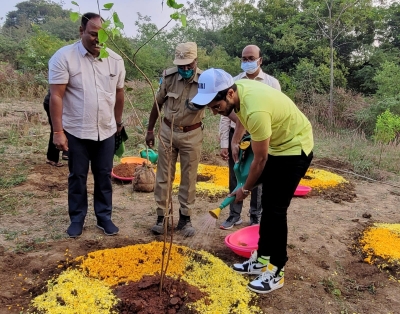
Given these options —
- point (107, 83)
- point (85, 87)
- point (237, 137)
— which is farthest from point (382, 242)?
point (85, 87)

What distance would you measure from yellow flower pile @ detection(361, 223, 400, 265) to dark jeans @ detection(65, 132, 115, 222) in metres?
2.43

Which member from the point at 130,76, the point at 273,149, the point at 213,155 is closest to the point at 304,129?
the point at 273,149

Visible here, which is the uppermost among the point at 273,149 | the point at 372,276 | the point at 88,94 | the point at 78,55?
the point at 78,55

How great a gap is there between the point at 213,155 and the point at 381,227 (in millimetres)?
3602

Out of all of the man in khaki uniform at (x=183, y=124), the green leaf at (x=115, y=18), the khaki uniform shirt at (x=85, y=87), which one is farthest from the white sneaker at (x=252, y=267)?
the green leaf at (x=115, y=18)

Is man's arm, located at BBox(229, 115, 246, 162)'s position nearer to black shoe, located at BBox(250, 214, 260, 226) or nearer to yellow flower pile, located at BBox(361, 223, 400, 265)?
black shoe, located at BBox(250, 214, 260, 226)

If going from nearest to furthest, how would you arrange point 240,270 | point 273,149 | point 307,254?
point 273,149
point 240,270
point 307,254

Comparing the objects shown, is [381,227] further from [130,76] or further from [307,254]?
[130,76]

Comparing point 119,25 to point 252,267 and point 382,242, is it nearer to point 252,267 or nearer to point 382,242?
point 252,267

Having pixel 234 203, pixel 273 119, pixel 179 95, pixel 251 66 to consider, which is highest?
pixel 251 66

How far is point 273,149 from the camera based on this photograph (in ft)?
8.45

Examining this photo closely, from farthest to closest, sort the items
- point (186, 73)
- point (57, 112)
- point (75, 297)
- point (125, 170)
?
1. point (125, 170)
2. point (186, 73)
3. point (57, 112)
4. point (75, 297)

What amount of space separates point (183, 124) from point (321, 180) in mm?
3364

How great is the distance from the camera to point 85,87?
123 inches
